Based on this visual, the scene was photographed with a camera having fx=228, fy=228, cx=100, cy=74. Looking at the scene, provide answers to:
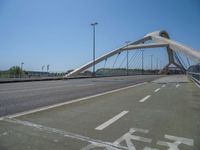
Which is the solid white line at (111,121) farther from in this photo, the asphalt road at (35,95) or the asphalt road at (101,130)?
the asphalt road at (35,95)

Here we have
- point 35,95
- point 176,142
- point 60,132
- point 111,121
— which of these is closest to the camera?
point 176,142

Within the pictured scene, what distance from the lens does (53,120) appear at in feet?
21.0

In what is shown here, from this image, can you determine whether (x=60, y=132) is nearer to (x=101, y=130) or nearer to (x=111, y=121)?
(x=101, y=130)

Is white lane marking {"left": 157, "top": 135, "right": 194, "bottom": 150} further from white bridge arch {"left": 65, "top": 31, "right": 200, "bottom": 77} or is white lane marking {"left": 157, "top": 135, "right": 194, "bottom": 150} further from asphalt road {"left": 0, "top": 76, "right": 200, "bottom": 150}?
white bridge arch {"left": 65, "top": 31, "right": 200, "bottom": 77}

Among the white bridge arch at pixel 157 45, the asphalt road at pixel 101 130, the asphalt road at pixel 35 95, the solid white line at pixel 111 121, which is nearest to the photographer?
the asphalt road at pixel 101 130

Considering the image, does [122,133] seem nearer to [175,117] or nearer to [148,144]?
[148,144]

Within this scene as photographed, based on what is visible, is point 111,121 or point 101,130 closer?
point 101,130

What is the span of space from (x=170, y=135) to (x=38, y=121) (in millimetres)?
3464

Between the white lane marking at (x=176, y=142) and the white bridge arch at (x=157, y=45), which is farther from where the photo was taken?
the white bridge arch at (x=157, y=45)

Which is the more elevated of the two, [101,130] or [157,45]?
[157,45]

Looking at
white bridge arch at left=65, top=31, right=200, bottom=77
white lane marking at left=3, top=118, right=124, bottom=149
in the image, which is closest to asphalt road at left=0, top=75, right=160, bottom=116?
white lane marking at left=3, top=118, right=124, bottom=149

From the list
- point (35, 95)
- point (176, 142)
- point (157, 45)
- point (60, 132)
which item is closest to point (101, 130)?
point (60, 132)

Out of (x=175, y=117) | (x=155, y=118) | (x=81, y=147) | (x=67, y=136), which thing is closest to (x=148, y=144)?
(x=81, y=147)

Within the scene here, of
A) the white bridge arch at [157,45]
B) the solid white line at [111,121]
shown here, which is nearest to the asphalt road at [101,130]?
the solid white line at [111,121]
